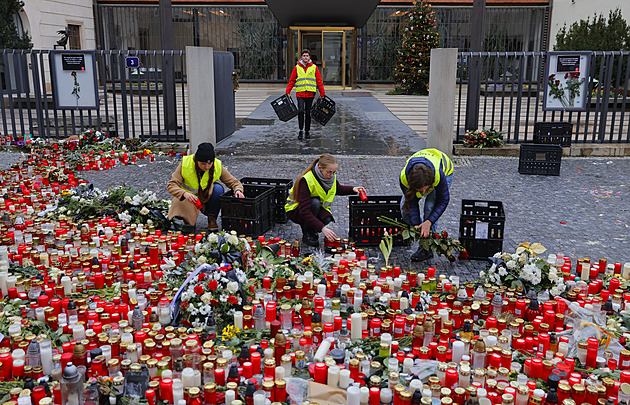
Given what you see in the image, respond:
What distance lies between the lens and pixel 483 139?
11172 millimetres

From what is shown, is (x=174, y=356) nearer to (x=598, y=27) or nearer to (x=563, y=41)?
(x=598, y=27)

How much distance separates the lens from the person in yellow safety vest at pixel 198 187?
617cm

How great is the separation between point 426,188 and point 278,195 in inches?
80.5

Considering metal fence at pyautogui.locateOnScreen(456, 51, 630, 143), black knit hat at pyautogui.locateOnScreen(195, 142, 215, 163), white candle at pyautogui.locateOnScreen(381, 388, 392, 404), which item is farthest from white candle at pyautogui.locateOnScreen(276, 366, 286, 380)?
metal fence at pyautogui.locateOnScreen(456, 51, 630, 143)

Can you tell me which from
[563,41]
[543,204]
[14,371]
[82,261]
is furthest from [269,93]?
[14,371]

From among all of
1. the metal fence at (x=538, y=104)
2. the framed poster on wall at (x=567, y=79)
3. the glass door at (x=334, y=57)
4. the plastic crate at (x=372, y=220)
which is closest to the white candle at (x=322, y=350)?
the plastic crate at (x=372, y=220)

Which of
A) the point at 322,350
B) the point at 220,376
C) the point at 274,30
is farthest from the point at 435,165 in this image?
the point at 274,30

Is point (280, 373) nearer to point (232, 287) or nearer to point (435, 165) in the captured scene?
point (232, 287)

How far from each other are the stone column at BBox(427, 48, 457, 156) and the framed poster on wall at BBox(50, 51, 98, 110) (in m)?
6.62

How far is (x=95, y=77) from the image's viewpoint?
11.3 metres

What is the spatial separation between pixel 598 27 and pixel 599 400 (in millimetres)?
19156

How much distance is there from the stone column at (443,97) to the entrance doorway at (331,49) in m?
15.6

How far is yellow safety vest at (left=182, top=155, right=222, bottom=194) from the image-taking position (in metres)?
6.29

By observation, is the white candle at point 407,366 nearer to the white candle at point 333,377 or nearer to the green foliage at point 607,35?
the white candle at point 333,377
